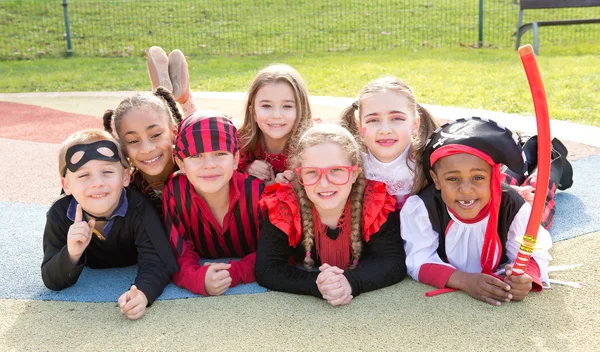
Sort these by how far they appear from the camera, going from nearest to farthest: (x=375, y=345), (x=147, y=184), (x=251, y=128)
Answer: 1. (x=375, y=345)
2. (x=147, y=184)
3. (x=251, y=128)

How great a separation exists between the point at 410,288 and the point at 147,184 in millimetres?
1838

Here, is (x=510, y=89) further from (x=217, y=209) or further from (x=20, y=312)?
(x=20, y=312)

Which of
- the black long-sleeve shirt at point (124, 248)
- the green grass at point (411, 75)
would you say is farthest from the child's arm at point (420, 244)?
the green grass at point (411, 75)

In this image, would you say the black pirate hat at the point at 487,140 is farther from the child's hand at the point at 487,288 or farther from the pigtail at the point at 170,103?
the pigtail at the point at 170,103

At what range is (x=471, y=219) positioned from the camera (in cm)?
Answer: 325

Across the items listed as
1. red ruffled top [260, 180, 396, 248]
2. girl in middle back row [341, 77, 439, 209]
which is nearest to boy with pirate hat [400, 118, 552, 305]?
red ruffled top [260, 180, 396, 248]

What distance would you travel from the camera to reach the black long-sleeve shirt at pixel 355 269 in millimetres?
3164

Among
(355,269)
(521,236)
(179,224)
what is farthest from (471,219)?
(179,224)

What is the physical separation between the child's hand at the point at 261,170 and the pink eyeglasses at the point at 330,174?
0.87m

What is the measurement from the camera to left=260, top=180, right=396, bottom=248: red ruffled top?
3293 mm

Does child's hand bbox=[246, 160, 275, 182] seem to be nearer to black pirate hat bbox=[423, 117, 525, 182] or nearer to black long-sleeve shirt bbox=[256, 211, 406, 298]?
black long-sleeve shirt bbox=[256, 211, 406, 298]

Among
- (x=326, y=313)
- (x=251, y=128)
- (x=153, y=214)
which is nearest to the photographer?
(x=326, y=313)

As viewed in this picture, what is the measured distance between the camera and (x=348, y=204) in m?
3.41

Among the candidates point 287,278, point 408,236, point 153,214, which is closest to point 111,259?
point 153,214
